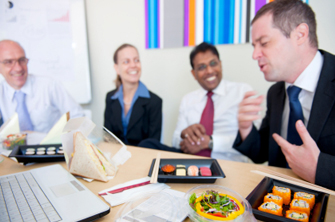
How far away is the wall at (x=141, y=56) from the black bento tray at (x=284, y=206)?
60.7 inches

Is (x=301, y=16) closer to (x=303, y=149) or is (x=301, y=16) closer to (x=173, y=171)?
(x=303, y=149)

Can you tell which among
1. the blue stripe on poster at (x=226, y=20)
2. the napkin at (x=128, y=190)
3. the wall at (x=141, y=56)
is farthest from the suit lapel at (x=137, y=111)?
the napkin at (x=128, y=190)

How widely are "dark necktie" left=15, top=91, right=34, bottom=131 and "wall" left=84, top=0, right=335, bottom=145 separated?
34.8 inches

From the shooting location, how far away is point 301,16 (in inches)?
44.1

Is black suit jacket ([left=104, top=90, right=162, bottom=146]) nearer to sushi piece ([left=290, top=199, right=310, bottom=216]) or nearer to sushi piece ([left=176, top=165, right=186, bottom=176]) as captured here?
sushi piece ([left=176, top=165, right=186, bottom=176])

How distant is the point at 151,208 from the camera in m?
0.60

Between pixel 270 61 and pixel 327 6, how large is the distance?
1032 mm

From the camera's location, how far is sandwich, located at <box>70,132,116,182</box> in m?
0.83

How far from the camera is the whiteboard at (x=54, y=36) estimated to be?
197 centimetres

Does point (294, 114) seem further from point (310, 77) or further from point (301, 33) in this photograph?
point (301, 33)

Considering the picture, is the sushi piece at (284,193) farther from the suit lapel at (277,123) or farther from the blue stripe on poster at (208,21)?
the blue stripe on poster at (208,21)

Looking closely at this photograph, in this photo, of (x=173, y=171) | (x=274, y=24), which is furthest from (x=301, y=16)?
(x=173, y=171)

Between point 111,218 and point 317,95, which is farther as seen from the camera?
point 317,95

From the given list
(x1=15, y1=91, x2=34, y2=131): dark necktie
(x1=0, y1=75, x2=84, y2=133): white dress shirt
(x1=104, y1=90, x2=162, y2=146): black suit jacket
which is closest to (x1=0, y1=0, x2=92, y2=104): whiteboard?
(x1=0, y1=75, x2=84, y2=133): white dress shirt
